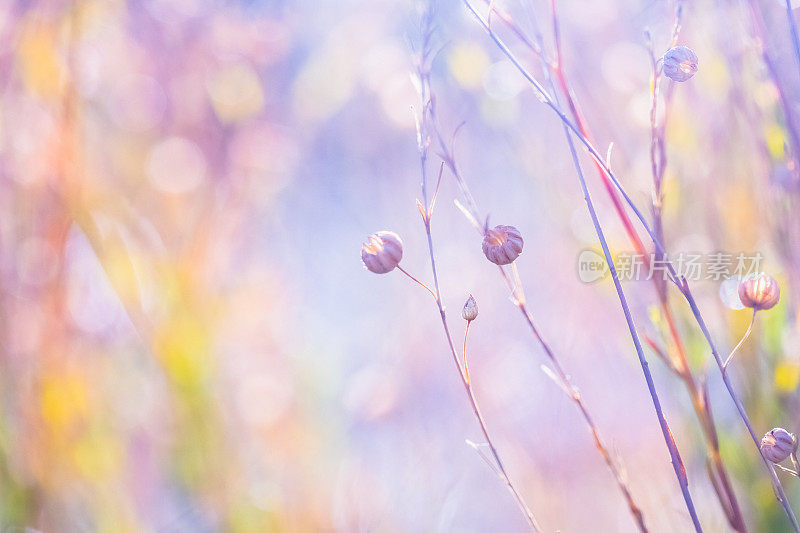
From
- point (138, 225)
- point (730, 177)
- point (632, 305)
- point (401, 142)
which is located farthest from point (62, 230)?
point (401, 142)

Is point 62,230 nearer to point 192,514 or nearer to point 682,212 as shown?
point 192,514

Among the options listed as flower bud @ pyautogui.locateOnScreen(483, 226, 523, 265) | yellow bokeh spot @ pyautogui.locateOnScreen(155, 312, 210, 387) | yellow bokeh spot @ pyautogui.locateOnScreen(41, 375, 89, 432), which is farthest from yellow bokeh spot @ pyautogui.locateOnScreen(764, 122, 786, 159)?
yellow bokeh spot @ pyautogui.locateOnScreen(41, 375, 89, 432)

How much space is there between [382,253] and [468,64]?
0.37 metres

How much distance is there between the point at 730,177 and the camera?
2.07 feet

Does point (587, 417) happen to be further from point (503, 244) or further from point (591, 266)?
point (591, 266)

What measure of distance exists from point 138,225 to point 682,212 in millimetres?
650

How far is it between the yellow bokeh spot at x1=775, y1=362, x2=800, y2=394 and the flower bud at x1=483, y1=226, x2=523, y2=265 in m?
0.29

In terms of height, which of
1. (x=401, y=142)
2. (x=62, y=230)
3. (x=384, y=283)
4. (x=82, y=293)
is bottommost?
(x=384, y=283)

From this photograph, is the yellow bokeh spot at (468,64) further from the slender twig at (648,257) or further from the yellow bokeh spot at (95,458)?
the yellow bokeh spot at (95,458)

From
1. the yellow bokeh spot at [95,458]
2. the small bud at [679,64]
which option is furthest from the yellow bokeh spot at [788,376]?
the yellow bokeh spot at [95,458]

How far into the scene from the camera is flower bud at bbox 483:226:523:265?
0.30 meters

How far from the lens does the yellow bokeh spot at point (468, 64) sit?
63cm

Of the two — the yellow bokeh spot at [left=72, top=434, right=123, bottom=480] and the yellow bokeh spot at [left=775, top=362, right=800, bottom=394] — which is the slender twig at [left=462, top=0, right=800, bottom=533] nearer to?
the yellow bokeh spot at [left=775, top=362, right=800, bottom=394]

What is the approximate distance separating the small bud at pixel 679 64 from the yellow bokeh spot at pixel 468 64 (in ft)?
1.14
